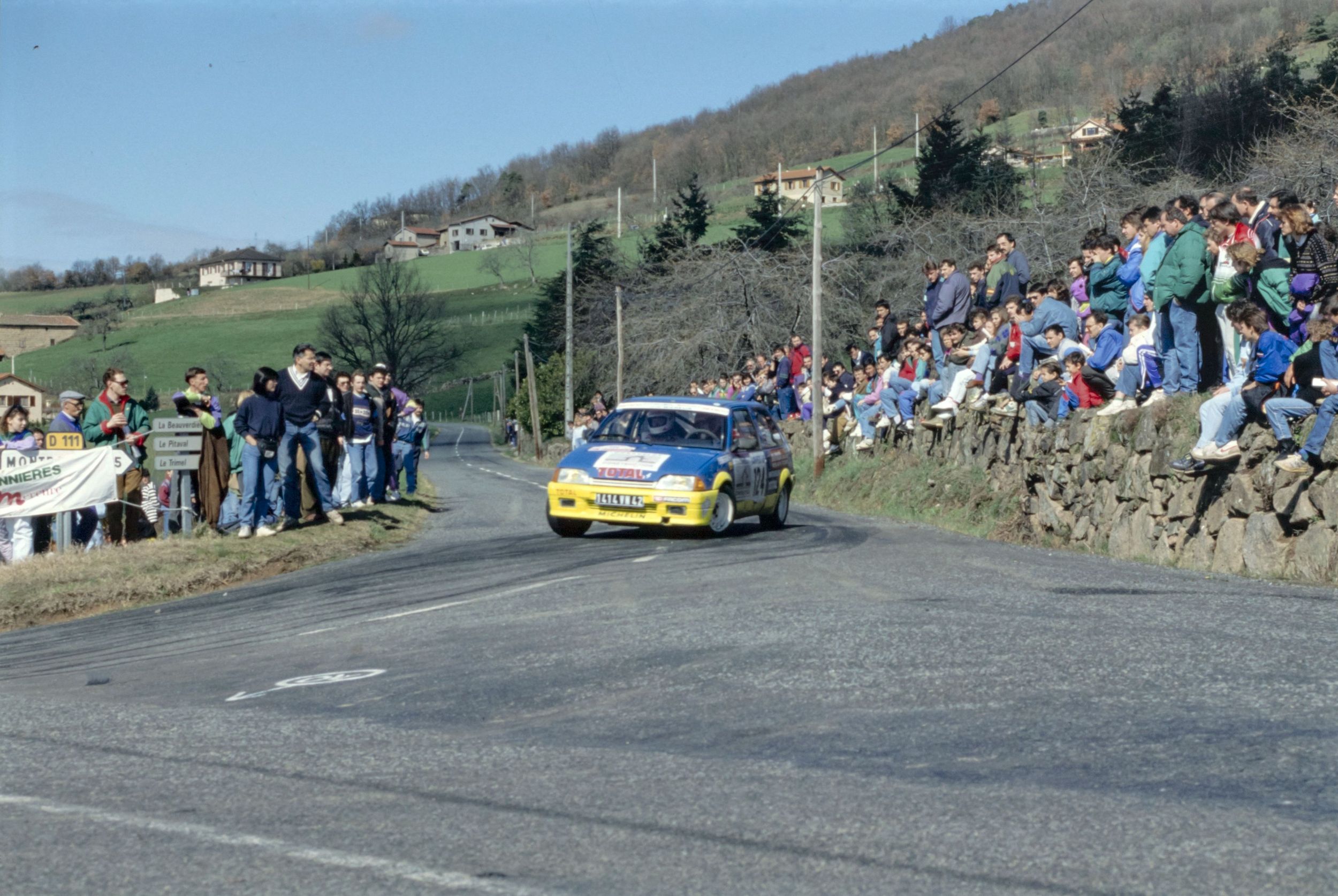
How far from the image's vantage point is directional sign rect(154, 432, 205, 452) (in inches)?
608

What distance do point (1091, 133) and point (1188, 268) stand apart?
62707mm

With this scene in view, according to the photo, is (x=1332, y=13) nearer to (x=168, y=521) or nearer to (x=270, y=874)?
(x=168, y=521)

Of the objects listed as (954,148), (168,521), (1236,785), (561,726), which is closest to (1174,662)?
(1236,785)

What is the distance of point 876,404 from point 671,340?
26.3m

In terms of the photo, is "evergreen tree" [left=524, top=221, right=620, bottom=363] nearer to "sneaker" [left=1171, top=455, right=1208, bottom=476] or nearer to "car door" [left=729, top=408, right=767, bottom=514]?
"car door" [left=729, top=408, right=767, bottom=514]

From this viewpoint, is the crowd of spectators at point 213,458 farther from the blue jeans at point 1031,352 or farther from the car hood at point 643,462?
the blue jeans at point 1031,352

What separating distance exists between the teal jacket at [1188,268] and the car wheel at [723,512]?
5195 mm

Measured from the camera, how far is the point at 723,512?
50.8ft

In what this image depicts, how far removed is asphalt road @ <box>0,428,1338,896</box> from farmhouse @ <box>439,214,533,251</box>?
179590 mm

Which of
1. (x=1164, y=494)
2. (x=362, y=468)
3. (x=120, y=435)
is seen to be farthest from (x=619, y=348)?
(x=1164, y=494)

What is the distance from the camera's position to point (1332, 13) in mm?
61344

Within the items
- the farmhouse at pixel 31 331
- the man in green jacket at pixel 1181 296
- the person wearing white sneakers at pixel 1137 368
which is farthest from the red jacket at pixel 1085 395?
the farmhouse at pixel 31 331

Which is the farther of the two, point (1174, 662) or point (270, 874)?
point (1174, 662)

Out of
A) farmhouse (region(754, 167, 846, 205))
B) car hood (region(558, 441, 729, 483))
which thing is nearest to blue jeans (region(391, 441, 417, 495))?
car hood (region(558, 441, 729, 483))
